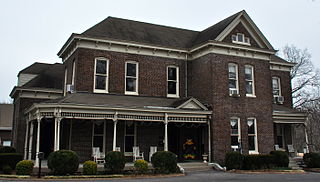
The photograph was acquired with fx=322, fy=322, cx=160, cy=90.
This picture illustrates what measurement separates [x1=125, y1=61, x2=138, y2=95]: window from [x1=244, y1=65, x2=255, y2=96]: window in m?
7.60

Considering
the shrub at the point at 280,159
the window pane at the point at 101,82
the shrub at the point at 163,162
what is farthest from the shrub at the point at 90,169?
the shrub at the point at 280,159

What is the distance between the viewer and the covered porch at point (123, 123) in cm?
1685

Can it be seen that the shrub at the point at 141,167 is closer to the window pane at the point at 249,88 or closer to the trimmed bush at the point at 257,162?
the trimmed bush at the point at 257,162

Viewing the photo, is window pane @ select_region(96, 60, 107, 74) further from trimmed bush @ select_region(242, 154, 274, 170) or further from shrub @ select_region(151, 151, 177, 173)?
trimmed bush @ select_region(242, 154, 274, 170)

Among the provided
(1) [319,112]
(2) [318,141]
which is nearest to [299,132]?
(2) [318,141]

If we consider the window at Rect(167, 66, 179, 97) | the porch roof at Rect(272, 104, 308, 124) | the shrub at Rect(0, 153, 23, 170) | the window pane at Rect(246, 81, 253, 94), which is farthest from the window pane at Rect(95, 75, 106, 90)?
the porch roof at Rect(272, 104, 308, 124)

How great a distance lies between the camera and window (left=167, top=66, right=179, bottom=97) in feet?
73.0

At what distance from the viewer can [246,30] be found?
886 inches

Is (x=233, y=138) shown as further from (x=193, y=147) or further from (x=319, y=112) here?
(x=319, y=112)

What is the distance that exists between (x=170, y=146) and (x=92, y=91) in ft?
20.7

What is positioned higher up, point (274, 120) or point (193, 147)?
point (274, 120)

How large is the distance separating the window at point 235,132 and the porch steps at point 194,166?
2.54 metres

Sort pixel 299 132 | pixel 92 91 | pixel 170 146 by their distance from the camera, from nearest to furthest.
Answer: pixel 92 91
pixel 170 146
pixel 299 132

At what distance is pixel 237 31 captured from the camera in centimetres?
2217
